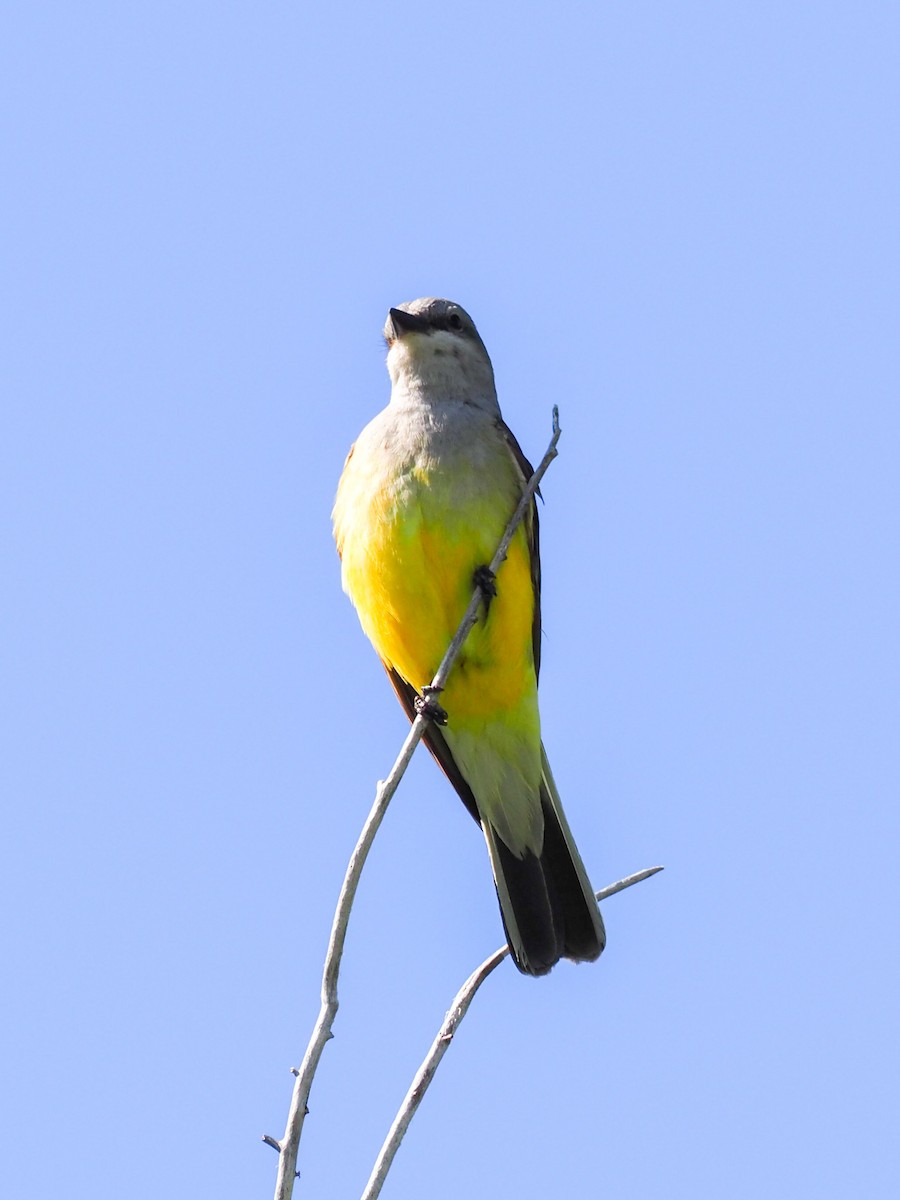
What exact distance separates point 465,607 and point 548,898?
1.45 metres

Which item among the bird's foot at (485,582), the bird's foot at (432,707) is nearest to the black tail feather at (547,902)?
the bird's foot at (432,707)

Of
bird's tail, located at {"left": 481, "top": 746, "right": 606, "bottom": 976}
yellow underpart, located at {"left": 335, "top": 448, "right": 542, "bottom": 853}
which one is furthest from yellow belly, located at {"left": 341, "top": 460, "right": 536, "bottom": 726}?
bird's tail, located at {"left": 481, "top": 746, "right": 606, "bottom": 976}

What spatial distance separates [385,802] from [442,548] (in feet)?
8.06

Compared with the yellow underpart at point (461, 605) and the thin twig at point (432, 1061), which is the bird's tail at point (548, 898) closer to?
the yellow underpart at point (461, 605)

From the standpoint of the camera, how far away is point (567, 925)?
24.2 feet

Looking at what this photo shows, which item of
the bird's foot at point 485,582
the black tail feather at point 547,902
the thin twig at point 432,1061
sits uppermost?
the bird's foot at point 485,582

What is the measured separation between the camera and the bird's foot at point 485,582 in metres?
7.05

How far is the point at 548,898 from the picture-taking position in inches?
294

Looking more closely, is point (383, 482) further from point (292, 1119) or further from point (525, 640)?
point (292, 1119)

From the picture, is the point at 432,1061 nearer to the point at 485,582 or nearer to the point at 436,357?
the point at 485,582

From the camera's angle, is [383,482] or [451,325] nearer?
[383,482]

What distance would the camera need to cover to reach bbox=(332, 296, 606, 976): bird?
23.6ft

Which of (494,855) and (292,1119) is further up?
(494,855)

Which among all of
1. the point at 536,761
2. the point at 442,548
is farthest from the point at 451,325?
the point at 536,761
